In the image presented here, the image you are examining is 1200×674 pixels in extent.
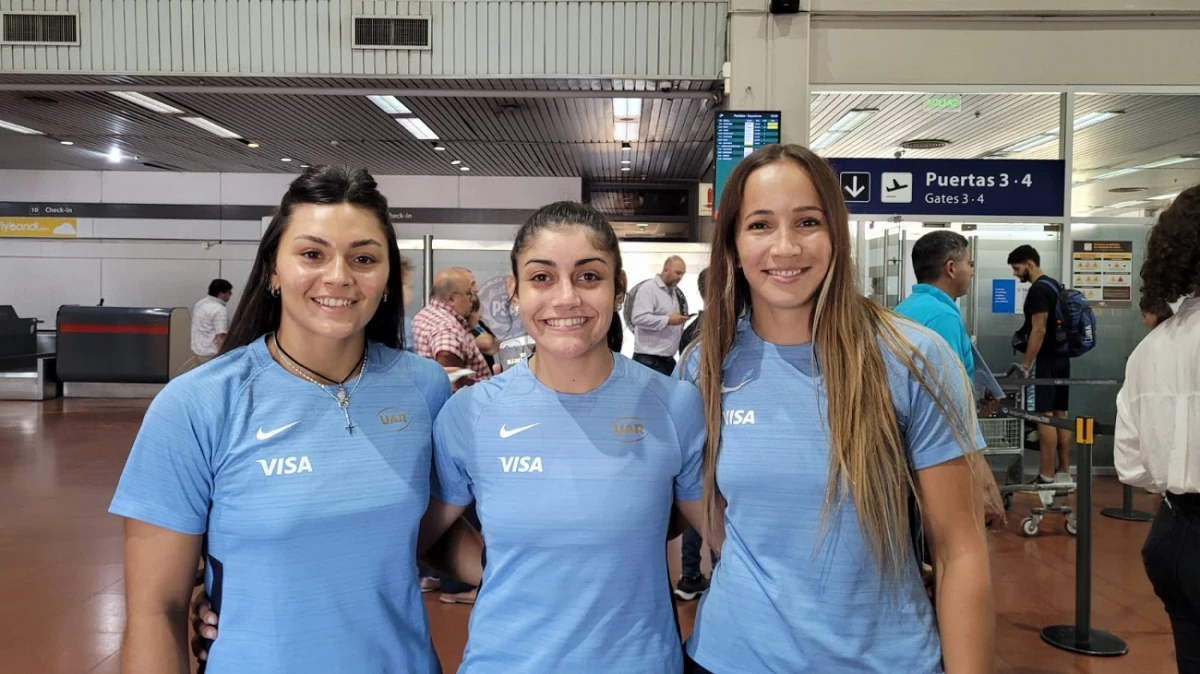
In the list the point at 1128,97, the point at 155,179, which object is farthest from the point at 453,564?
the point at 155,179

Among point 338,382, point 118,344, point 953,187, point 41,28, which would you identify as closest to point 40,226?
point 118,344

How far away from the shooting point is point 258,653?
4.33 ft

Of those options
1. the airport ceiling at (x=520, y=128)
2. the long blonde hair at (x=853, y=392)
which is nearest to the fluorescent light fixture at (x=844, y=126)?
the airport ceiling at (x=520, y=128)

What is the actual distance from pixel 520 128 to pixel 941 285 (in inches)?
253

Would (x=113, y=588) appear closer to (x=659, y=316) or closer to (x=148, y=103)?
(x=659, y=316)

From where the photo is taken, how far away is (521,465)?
4.68 feet

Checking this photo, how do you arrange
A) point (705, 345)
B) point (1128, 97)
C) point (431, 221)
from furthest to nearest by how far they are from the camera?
1. point (431, 221)
2. point (1128, 97)
3. point (705, 345)

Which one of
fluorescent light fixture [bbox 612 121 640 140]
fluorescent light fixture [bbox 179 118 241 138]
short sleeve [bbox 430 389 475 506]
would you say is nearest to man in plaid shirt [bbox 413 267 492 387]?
short sleeve [bbox 430 389 475 506]

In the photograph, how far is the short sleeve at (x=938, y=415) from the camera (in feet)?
4.29

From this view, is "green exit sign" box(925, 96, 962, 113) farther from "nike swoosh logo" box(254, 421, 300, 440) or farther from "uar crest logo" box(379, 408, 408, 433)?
"nike swoosh logo" box(254, 421, 300, 440)

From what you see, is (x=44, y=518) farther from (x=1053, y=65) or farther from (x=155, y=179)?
(x=155, y=179)

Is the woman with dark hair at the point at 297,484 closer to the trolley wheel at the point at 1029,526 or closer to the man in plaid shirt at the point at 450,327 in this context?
the man in plaid shirt at the point at 450,327

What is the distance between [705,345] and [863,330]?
0.99 ft

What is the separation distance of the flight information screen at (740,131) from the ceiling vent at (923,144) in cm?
277
